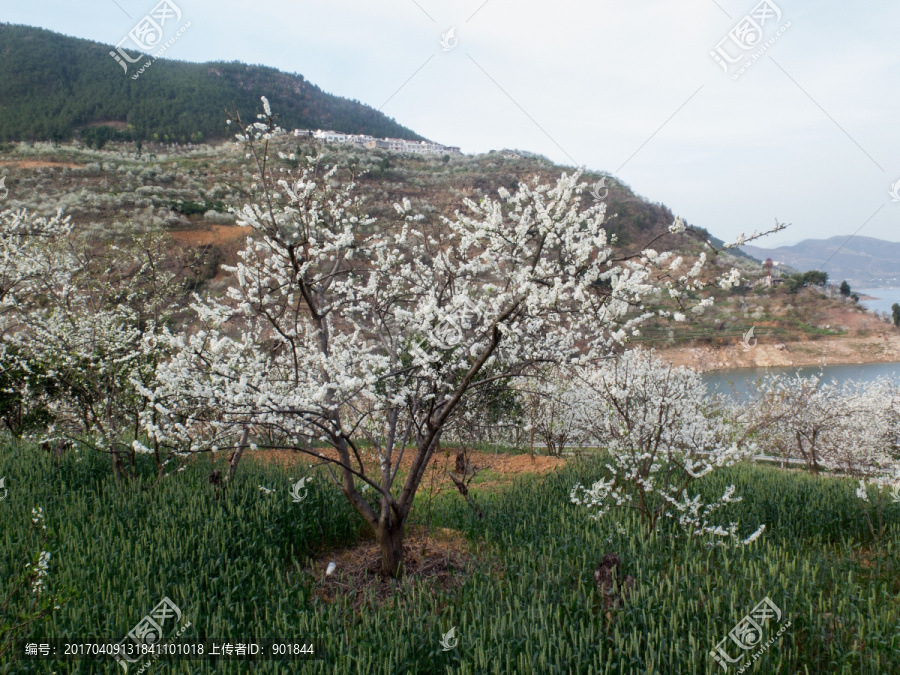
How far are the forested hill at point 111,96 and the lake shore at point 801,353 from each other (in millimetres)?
54544

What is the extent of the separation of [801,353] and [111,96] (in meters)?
79.8

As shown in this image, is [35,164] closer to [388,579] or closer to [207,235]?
[207,235]

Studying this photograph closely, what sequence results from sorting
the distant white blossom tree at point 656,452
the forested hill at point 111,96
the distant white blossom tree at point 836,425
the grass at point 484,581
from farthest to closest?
1. the forested hill at point 111,96
2. the distant white blossom tree at point 836,425
3. the distant white blossom tree at point 656,452
4. the grass at point 484,581

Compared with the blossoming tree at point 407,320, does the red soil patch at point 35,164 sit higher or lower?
higher

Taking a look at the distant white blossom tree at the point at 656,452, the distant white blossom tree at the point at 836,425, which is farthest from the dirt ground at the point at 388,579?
the distant white blossom tree at the point at 836,425

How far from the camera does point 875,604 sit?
3643 millimetres

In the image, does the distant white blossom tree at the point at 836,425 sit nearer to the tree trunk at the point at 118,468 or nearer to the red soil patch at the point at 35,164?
the tree trunk at the point at 118,468

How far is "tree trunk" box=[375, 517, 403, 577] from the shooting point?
448 cm

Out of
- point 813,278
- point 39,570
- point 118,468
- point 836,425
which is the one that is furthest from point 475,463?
point 813,278

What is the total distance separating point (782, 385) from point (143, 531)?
15501mm

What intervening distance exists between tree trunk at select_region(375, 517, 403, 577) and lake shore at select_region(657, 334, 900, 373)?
32590 millimetres

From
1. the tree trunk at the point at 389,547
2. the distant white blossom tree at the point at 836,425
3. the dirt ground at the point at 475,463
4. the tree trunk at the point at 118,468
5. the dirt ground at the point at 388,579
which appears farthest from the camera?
the distant white blossom tree at the point at 836,425

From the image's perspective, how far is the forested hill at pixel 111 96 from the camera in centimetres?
5953

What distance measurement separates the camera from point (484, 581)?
4098 mm
